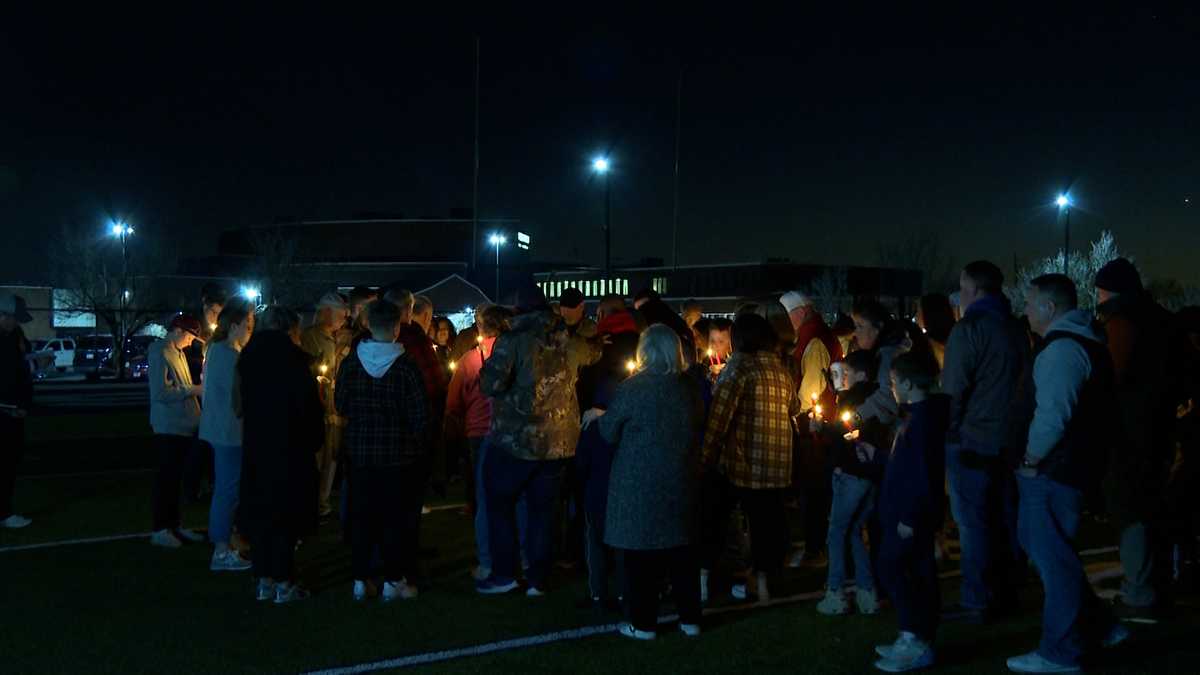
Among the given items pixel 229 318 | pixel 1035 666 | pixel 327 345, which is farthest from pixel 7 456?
pixel 1035 666

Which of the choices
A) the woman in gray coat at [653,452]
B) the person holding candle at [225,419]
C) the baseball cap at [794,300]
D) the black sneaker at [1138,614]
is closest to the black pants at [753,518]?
the woman in gray coat at [653,452]

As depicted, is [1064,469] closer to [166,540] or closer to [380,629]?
[380,629]

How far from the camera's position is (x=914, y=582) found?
6367 mm

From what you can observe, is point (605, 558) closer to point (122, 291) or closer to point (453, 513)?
point (453, 513)

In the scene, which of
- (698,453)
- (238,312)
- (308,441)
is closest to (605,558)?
(698,453)

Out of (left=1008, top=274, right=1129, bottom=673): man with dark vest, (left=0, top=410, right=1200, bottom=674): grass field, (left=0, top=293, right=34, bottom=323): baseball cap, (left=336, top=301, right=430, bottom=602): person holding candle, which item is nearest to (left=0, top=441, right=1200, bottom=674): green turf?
(left=0, top=410, right=1200, bottom=674): grass field

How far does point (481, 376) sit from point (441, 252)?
8843 centimetres

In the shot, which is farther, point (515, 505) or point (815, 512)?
point (815, 512)

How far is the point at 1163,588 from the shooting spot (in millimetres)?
7477

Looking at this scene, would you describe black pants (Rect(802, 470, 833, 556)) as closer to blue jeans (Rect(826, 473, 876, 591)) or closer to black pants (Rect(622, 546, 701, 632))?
blue jeans (Rect(826, 473, 876, 591))

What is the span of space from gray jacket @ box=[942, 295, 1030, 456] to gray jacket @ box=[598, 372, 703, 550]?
5.81 ft

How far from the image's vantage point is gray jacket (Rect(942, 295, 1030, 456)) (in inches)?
279

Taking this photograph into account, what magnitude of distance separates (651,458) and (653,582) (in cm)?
82

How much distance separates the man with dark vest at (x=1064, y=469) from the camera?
607 centimetres
